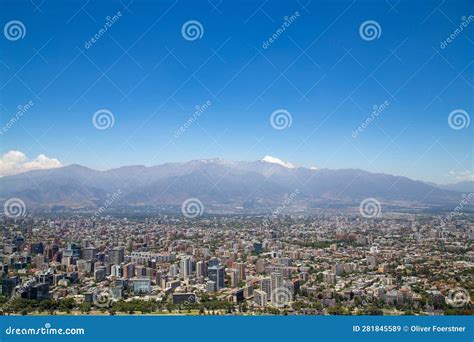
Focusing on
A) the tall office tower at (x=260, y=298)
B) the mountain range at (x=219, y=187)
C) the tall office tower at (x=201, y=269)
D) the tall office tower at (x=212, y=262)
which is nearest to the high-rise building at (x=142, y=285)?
the tall office tower at (x=201, y=269)

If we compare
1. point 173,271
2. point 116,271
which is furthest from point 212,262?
point 116,271

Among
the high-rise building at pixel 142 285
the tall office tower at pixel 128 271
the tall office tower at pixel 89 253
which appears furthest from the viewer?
the tall office tower at pixel 89 253

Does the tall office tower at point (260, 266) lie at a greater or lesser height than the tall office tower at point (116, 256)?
lesser

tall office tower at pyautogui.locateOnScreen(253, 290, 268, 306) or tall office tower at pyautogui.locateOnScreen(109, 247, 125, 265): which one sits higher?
tall office tower at pyautogui.locateOnScreen(109, 247, 125, 265)

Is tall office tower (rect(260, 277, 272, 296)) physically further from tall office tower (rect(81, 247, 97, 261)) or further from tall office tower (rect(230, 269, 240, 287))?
tall office tower (rect(81, 247, 97, 261))

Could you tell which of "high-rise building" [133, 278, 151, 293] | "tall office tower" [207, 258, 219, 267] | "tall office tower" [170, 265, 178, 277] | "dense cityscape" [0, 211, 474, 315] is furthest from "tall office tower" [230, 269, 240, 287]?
"high-rise building" [133, 278, 151, 293]

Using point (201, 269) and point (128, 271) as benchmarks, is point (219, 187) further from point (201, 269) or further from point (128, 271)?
point (128, 271)

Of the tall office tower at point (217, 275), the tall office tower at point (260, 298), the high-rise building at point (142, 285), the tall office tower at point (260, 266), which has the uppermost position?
the tall office tower at point (260, 266)

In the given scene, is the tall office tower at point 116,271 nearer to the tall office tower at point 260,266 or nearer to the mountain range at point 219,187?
the mountain range at point 219,187
